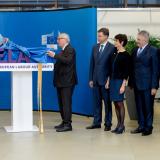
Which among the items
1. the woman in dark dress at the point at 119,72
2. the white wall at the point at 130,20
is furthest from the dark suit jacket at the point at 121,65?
the white wall at the point at 130,20

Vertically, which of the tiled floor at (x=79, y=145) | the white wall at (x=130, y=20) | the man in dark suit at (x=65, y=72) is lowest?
the tiled floor at (x=79, y=145)

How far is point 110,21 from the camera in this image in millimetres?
11039

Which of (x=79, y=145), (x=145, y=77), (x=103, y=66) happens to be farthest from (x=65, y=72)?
(x=79, y=145)

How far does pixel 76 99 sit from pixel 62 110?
1388mm

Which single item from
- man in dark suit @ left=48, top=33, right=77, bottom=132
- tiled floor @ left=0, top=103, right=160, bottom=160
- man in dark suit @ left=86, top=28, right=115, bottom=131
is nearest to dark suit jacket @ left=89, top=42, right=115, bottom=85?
man in dark suit @ left=86, top=28, right=115, bottom=131

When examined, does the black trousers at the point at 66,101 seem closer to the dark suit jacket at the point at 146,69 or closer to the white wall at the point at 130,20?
the dark suit jacket at the point at 146,69

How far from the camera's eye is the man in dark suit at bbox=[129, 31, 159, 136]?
632 cm

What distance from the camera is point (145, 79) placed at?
20.9 ft

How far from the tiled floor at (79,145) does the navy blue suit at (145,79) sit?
12.5 inches

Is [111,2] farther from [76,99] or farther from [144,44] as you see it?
[144,44]

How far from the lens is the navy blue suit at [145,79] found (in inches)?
249

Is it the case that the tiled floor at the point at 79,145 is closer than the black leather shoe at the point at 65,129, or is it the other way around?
the tiled floor at the point at 79,145

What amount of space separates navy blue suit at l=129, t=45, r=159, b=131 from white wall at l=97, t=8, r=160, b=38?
4.54 m

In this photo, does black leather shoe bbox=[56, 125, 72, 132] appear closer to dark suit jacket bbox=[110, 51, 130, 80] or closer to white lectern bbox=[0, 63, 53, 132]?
white lectern bbox=[0, 63, 53, 132]
